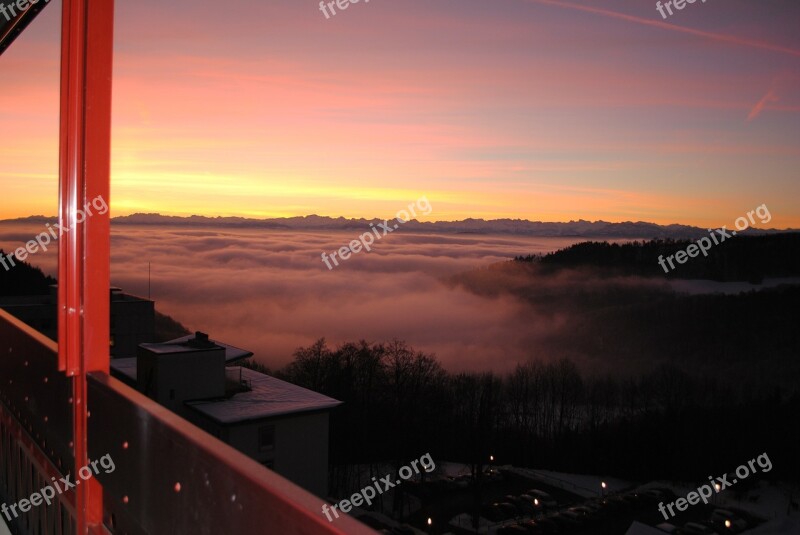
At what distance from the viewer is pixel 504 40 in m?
25.2

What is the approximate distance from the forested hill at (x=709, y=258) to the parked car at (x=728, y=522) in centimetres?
1504

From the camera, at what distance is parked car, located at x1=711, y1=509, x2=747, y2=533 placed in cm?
2596

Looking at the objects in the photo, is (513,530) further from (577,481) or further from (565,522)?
(577,481)

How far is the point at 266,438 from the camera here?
10.9 m

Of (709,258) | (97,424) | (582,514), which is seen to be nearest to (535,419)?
(582,514)

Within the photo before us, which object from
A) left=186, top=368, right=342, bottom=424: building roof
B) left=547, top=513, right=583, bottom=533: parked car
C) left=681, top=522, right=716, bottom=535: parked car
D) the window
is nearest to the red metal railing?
left=186, top=368, right=342, bottom=424: building roof

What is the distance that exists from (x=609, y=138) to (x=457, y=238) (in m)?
15.1

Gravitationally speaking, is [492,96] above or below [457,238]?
above

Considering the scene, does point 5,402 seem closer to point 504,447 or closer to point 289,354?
point 504,447

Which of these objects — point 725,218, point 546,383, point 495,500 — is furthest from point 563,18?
point 725,218

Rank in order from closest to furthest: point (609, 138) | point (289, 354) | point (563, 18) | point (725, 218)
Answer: point (563, 18), point (289, 354), point (609, 138), point (725, 218)

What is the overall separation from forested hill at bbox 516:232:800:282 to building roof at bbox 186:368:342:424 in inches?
1137

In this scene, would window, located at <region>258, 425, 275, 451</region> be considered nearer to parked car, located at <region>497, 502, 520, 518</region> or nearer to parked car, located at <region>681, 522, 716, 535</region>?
parked car, located at <region>497, 502, 520, 518</region>

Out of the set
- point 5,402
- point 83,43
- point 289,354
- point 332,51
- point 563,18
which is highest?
point 563,18
